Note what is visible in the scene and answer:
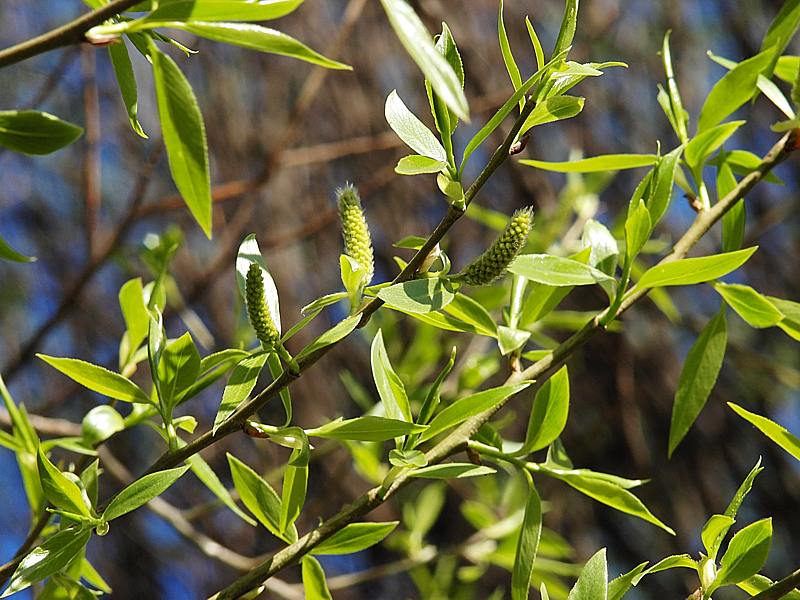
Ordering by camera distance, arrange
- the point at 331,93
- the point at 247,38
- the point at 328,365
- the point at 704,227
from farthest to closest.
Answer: the point at 331,93, the point at 328,365, the point at 704,227, the point at 247,38

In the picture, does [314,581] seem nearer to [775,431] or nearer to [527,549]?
[527,549]

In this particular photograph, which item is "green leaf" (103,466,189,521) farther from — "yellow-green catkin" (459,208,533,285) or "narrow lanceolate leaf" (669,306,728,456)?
"narrow lanceolate leaf" (669,306,728,456)

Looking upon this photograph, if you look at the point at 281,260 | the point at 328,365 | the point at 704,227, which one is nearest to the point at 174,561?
the point at 328,365

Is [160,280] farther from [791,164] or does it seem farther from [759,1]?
[759,1]

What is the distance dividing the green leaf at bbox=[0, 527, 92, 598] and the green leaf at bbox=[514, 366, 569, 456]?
19cm

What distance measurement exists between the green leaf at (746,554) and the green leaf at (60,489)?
0.25m

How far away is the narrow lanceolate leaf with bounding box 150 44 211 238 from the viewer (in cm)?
27

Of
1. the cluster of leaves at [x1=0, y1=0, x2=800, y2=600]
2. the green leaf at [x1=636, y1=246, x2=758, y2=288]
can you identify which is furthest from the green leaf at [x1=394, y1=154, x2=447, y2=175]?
the green leaf at [x1=636, y1=246, x2=758, y2=288]

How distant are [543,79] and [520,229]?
6 cm

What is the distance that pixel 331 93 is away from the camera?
6.05 feet

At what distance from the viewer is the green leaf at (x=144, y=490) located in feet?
1.07

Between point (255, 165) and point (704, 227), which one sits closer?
point (704, 227)

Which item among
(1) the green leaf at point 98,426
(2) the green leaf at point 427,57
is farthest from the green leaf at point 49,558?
(2) the green leaf at point 427,57

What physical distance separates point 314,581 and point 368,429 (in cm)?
9
